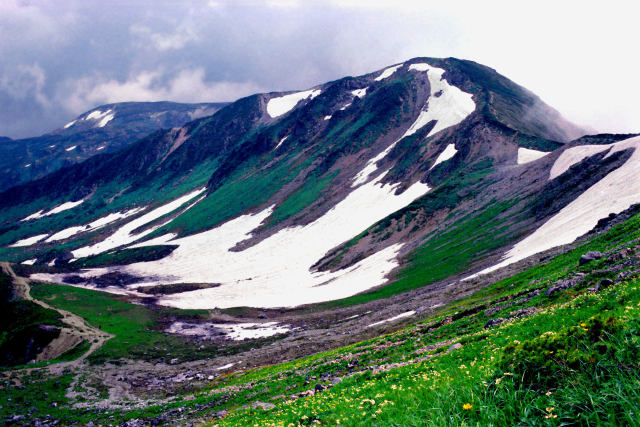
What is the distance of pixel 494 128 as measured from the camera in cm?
15712

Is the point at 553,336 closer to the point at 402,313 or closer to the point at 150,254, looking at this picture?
the point at 402,313

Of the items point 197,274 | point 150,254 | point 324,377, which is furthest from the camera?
point 150,254

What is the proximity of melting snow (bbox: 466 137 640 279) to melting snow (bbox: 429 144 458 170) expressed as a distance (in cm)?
7932

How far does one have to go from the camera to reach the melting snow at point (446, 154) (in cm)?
15432

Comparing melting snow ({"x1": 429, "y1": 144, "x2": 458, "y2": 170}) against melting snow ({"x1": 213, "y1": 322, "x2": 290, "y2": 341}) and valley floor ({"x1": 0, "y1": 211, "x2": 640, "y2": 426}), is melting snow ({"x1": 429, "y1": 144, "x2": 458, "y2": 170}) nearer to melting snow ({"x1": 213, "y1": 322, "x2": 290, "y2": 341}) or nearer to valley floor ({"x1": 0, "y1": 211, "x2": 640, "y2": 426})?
valley floor ({"x1": 0, "y1": 211, "x2": 640, "y2": 426})

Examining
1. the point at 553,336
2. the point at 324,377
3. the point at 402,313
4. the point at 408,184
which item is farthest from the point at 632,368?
the point at 408,184

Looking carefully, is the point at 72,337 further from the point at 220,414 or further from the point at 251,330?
the point at 220,414

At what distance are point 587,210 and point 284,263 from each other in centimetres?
10122

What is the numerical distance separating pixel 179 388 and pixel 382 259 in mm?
72965

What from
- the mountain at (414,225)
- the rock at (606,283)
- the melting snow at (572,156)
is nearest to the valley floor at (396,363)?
the rock at (606,283)

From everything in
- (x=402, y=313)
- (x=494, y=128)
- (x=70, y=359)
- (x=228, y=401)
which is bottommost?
(x=402, y=313)

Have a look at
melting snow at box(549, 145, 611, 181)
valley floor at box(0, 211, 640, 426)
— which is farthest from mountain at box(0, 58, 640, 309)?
valley floor at box(0, 211, 640, 426)

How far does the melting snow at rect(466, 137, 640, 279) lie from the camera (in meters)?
56.2

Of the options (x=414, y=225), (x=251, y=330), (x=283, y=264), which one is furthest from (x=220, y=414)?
(x=283, y=264)
